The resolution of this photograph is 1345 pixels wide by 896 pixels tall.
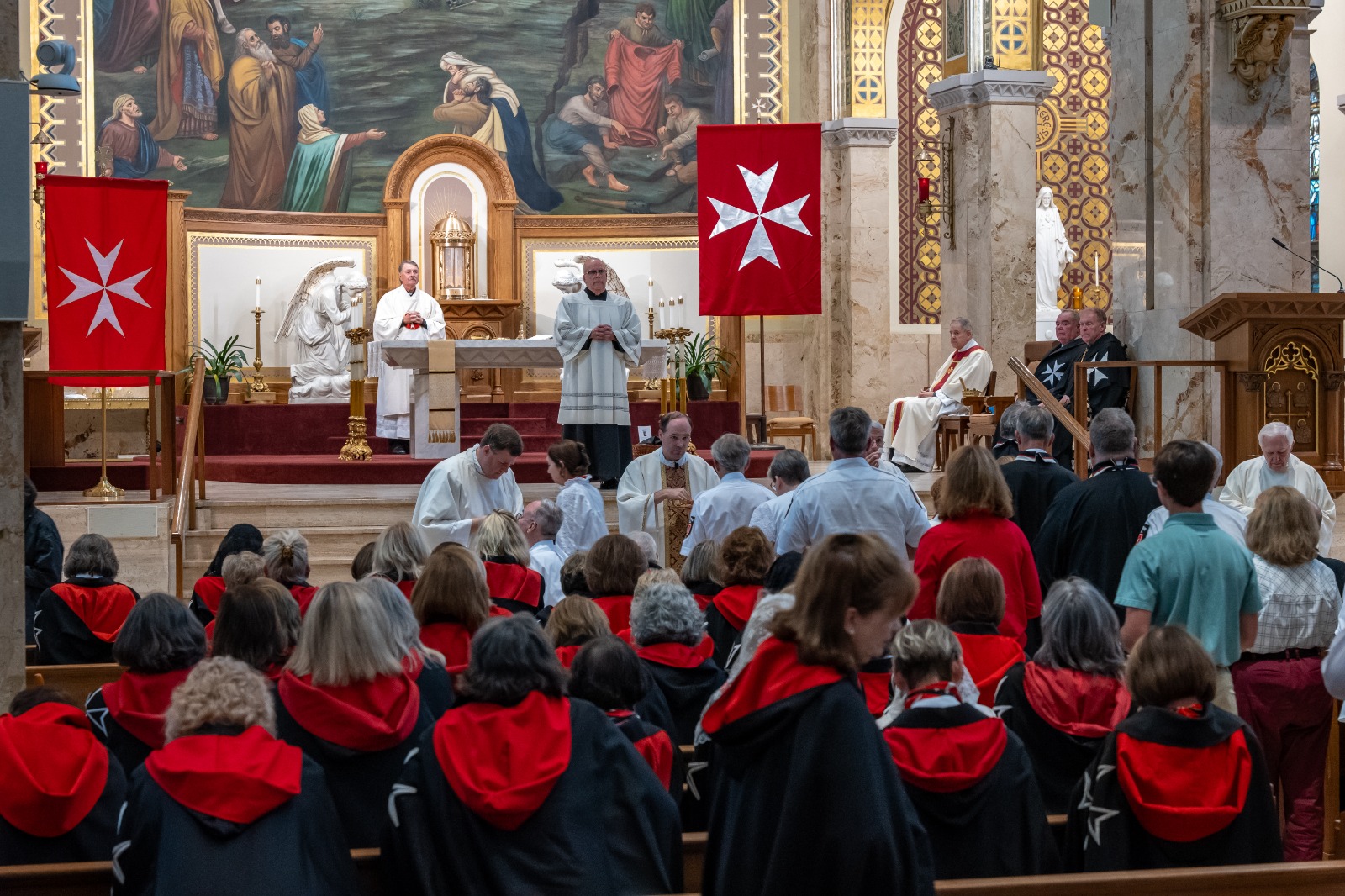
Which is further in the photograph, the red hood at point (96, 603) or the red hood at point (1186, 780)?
the red hood at point (96, 603)

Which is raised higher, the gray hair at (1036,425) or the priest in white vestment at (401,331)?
the priest in white vestment at (401,331)

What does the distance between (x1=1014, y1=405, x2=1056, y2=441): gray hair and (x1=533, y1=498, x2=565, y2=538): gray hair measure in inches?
78.6

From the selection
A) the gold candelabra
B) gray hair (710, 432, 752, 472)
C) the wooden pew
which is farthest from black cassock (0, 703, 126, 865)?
the gold candelabra

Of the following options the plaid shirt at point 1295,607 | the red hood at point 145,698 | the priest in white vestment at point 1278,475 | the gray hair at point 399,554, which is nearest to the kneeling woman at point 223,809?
the red hood at point 145,698

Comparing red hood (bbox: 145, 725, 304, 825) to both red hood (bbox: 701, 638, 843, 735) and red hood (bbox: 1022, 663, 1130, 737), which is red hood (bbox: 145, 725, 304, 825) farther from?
red hood (bbox: 1022, 663, 1130, 737)

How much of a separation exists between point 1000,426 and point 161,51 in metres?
12.9

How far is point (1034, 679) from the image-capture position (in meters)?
4.02

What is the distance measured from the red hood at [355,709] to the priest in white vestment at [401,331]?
33.6 feet

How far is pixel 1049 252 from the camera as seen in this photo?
683 inches

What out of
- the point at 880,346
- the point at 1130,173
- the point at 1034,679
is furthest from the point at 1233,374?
the point at 880,346

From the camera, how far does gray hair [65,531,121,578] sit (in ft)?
19.2

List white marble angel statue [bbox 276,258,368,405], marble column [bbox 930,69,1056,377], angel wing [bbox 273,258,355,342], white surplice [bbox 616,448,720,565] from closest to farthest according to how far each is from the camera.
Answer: white surplice [bbox 616,448,720,565] < marble column [bbox 930,69,1056,377] < white marble angel statue [bbox 276,258,368,405] < angel wing [bbox 273,258,355,342]

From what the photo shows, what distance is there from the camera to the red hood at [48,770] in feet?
11.7

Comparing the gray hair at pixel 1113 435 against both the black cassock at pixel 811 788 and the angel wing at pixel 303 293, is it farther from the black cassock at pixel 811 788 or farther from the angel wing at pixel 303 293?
the angel wing at pixel 303 293
